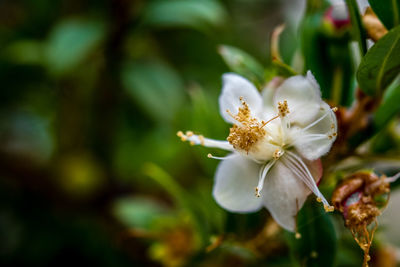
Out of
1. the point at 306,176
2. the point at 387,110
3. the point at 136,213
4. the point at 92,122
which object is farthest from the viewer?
the point at 92,122

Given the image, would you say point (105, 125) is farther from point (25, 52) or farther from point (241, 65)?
point (241, 65)

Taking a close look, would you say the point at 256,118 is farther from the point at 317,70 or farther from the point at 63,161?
the point at 63,161

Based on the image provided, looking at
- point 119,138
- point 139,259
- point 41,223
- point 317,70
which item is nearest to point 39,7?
point 119,138

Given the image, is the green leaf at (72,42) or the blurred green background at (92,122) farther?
the blurred green background at (92,122)

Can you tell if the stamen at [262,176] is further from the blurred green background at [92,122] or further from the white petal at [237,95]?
the blurred green background at [92,122]

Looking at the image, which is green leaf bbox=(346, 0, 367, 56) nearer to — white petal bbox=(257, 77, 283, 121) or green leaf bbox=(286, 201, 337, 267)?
white petal bbox=(257, 77, 283, 121)

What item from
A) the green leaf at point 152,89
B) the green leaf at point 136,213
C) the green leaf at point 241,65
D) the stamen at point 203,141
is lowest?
the green leaf at point 136,213

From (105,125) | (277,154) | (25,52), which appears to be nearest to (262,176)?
(277,154)

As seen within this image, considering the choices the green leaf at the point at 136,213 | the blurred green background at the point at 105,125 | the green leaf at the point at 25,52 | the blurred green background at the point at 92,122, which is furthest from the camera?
the green leaf at the point at 25,52

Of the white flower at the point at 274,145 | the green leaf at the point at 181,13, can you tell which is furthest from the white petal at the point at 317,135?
the green leaf at the point at 181,13
